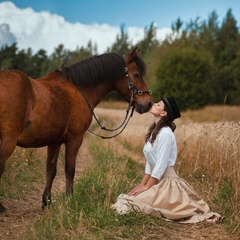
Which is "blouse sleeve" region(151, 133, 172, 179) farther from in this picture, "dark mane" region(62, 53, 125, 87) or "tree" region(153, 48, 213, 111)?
"tree" region(153, 48, 213, 111)

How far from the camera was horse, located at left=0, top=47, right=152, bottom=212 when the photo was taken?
4.37 m

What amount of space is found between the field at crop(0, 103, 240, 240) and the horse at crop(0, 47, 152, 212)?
0.57m

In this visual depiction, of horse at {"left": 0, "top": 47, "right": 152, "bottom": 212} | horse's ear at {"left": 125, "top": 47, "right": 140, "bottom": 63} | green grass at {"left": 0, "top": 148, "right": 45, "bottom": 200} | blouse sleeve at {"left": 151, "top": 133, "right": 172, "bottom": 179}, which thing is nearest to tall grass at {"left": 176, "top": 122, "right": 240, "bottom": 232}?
blouse sleeve at {"left": 151, "top": 133, "right": 172, "bottom": 179}

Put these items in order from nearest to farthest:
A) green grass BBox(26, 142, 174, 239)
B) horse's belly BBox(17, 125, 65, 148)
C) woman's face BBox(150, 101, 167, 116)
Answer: green grass BBox(26, 142, 174, 239)
horse's belly BBox(17, 125, 65, 148)
woman's face BBox(150, 101, 167, 116)

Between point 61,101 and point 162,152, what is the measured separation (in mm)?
1457

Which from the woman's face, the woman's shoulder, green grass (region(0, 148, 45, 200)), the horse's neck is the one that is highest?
the horse's neck

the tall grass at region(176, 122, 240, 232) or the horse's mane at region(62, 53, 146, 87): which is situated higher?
the horse's mane at region(62, 53, 146, 87)

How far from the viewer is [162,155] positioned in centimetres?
498

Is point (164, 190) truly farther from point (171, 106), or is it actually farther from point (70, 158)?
point (70, 158)

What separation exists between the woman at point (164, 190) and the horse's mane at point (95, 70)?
0.86 metres

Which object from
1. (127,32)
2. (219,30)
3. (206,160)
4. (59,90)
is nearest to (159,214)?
(59,90)

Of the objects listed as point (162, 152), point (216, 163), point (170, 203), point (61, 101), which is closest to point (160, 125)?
point (162, 152)

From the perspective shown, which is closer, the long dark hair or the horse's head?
the long dark hair

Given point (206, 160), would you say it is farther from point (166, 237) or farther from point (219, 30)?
point (219, 30)
